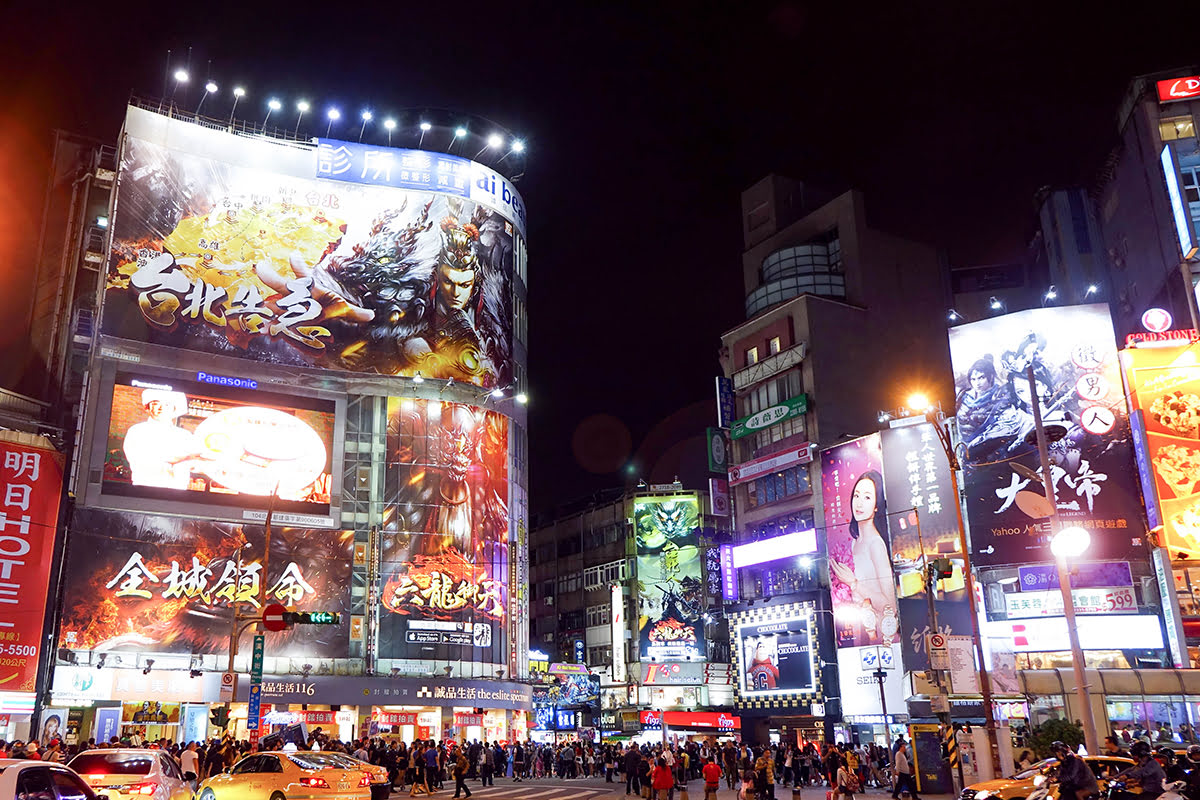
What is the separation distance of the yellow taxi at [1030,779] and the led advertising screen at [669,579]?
50.1m

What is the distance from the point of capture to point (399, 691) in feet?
159

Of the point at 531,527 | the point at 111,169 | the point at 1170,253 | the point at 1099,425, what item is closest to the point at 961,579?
the point at 1099,425

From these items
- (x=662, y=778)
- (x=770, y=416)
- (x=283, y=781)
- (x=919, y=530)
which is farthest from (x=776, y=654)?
(x=283, y=781)

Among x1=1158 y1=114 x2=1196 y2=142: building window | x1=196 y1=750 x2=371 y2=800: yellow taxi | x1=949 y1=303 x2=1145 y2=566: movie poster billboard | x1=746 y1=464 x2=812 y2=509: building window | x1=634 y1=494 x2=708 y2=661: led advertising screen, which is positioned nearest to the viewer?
x1=196 y1=750 x2=371 y2=800: yellow taxi

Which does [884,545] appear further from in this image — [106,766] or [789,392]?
[106,766]

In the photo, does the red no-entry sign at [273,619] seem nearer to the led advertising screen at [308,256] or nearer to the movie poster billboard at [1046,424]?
the led advertising screen at [308,256]

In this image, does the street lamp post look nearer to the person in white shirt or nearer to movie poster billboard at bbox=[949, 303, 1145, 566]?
movie poster billboard at bbox=[949, 303, 1145, 566]

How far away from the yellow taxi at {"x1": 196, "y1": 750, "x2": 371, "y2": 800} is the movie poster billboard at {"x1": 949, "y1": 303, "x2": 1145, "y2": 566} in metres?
33.3

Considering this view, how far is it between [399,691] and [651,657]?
25.6 metres

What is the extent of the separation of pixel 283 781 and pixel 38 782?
8.92 m

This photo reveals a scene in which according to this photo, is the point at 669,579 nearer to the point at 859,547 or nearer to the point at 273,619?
the point at 859,547

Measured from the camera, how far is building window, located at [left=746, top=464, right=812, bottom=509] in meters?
60.2

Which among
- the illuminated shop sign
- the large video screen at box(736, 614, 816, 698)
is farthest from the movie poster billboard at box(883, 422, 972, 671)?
the large video screen at box(736, 614, 816, 698)

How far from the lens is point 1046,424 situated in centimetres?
4631
